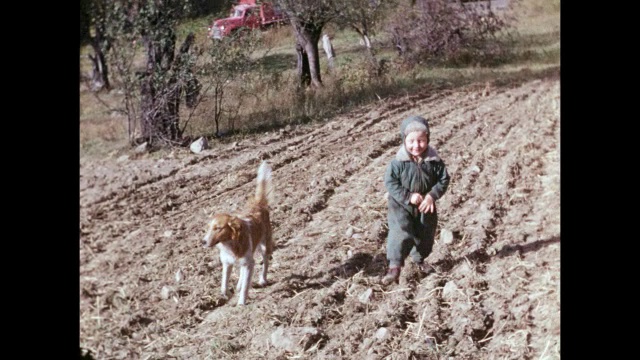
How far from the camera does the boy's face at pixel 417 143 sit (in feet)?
13.8

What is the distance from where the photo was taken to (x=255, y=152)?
4.42 metres

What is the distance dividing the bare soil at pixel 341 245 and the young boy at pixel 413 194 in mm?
70

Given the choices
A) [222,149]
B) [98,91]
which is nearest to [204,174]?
[222,149]

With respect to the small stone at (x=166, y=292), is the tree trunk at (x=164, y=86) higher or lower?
higher

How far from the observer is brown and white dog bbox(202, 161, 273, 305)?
416 cm

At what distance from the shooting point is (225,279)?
13.9 feet

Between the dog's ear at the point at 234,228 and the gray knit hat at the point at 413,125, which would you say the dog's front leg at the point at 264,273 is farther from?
the gray knit hat at the point at 413,125

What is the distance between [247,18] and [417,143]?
3.67 ft

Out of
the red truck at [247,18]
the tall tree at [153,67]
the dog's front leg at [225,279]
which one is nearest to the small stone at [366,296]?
the dog's front leg at [225,279]

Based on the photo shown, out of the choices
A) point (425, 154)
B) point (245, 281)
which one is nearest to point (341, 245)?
point (245, 281)

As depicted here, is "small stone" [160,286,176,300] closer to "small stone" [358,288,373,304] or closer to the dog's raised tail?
the dog's raised tail

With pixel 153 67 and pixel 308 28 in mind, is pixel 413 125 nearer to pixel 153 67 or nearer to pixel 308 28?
pixel 308 28
